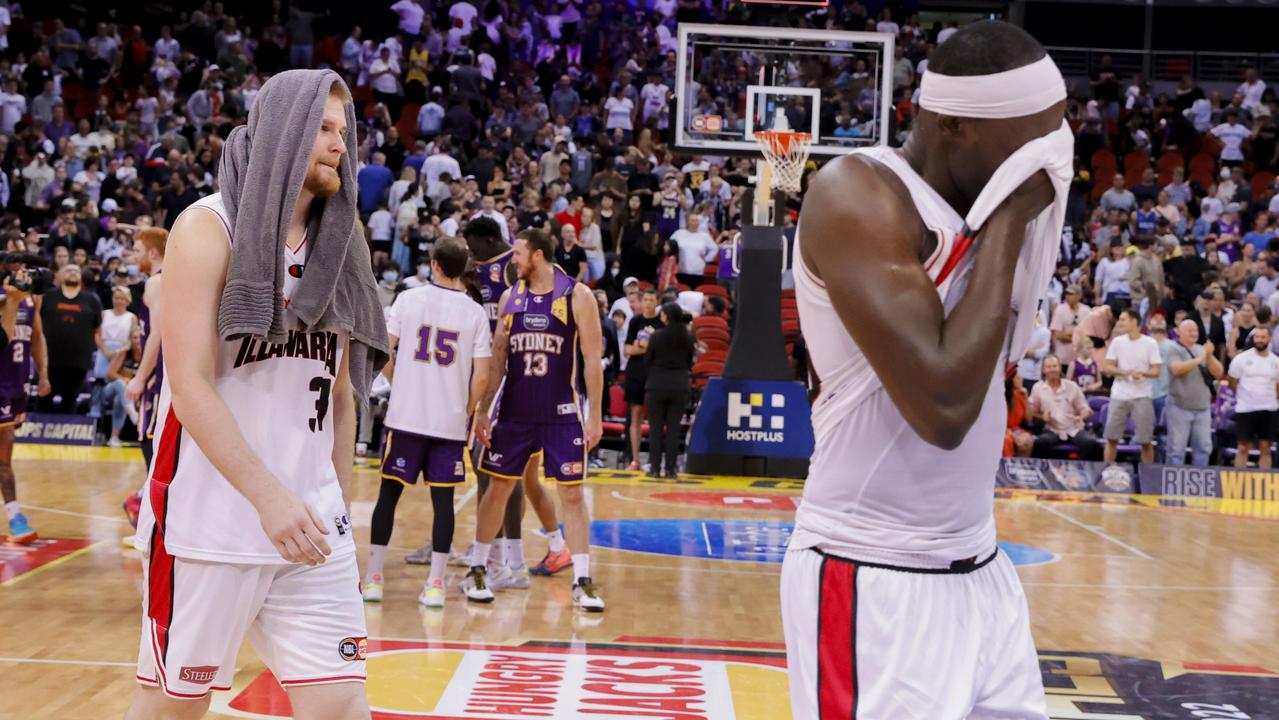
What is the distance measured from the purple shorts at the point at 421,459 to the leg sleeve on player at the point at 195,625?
452 centimetres

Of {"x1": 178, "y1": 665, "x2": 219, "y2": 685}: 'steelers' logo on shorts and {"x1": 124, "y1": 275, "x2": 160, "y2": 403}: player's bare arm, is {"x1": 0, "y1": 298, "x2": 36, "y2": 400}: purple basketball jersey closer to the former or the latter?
{"x1": 124, "y1": 275, "x2": 160, "y2": 403}: player's bare arm

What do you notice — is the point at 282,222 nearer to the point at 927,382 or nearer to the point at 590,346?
the point at 927,382

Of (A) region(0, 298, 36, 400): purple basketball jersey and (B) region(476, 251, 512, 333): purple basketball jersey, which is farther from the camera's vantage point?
(A) region(0, 298, 36, 400): purple basketball jersey

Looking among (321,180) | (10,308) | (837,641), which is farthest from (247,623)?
(10,308)

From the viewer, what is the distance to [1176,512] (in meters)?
13.3

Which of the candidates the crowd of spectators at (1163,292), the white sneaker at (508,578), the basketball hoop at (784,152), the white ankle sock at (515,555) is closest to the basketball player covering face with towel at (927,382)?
the white sneaker at (508,578)

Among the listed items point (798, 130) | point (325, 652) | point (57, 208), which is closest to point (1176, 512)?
point (798, 130)

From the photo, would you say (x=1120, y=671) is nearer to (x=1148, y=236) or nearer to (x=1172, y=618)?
(x=1172, y=618)

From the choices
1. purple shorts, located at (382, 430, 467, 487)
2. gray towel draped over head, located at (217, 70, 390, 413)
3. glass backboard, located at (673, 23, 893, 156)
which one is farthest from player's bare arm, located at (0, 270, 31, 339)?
glass backboard, located at (673, 23, 893, 156)

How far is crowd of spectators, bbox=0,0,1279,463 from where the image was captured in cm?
1523

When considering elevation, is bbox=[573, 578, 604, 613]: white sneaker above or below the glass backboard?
below

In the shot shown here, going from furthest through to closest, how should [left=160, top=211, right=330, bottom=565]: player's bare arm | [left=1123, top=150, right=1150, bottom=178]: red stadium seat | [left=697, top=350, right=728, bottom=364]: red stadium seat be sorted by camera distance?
[left=1123, top=150, right=1150, bottom=178]: red stadium seat → [left=697, top=350, right=728, bottom=364]: red stadium seat → [left=160, top=211, right=330, bottom=565]: player's bare arm

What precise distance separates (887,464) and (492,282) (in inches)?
259

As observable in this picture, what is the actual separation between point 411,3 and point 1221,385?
15782 mm
